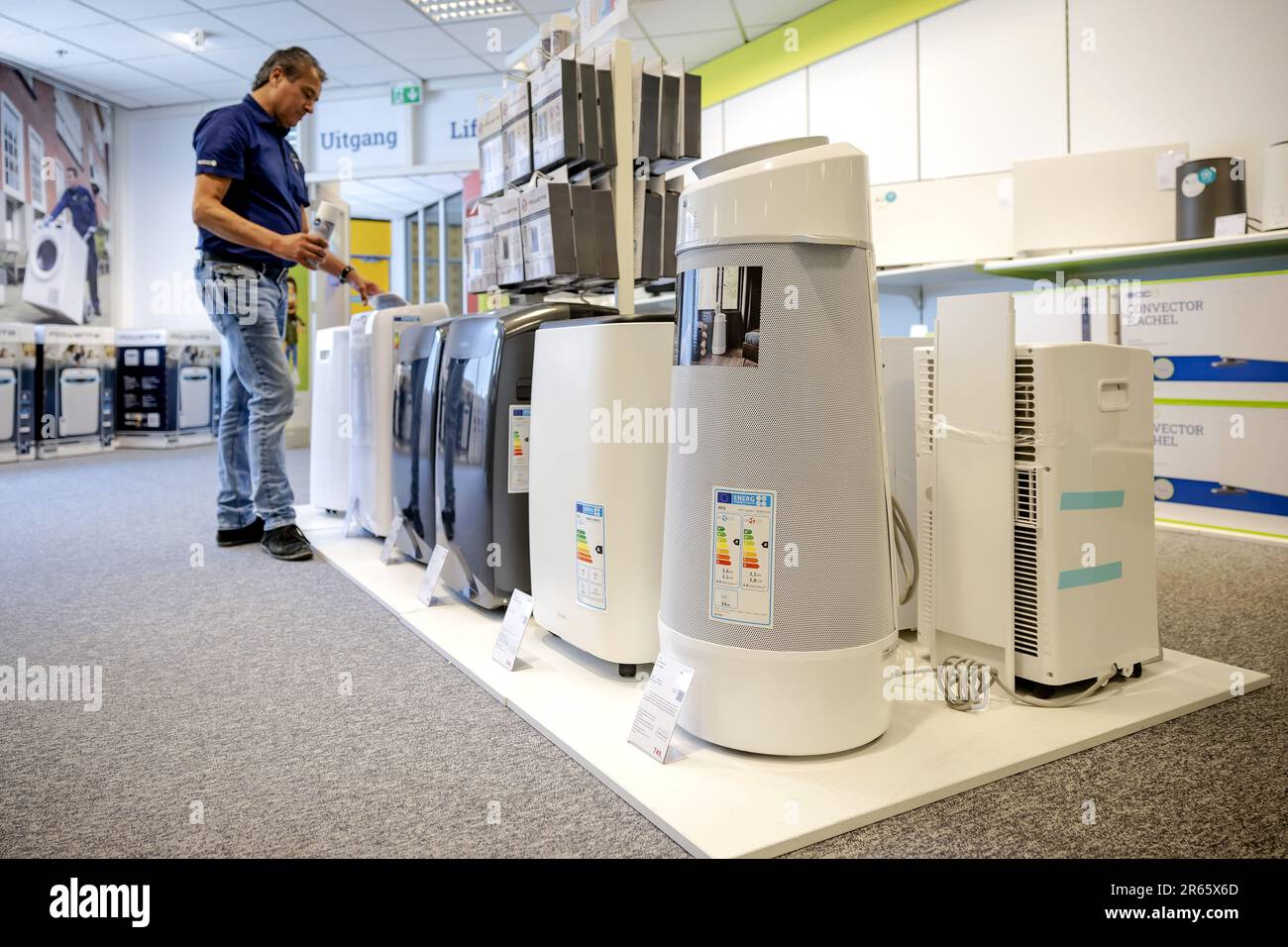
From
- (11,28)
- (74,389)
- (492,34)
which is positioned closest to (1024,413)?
(492,34)

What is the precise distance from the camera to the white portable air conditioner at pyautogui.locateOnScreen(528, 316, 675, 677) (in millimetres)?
1376

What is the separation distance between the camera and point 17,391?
5.22m

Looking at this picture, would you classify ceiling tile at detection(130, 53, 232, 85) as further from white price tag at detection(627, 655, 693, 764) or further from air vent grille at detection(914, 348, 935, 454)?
white price tag at detection(627, 655, 693, 764)

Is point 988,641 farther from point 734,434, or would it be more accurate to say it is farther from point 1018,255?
point 1018,255

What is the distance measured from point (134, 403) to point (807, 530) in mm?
6612

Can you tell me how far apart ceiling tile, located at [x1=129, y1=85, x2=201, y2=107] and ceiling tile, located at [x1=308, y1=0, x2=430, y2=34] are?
2.02 metres

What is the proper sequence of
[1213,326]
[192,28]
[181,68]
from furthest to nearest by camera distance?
1. [181,68]
2. [192,28]
3. [1213,326]

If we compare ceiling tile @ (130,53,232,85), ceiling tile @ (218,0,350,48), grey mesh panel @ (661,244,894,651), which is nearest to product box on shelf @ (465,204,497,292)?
grey mesh panel @ (661,244,894,651)

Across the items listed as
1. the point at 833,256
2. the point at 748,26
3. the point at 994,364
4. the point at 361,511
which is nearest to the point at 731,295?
the point at 833,256

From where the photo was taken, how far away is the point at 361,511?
257 centimetres

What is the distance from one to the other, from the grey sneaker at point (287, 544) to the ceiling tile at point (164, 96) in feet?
19.0

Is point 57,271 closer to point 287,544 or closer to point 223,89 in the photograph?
point 223,89

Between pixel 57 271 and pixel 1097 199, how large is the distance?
22.4 ft

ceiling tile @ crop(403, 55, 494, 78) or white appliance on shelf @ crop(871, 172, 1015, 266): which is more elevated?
ceiling tile @ crop(403, 55, 494, 78)
